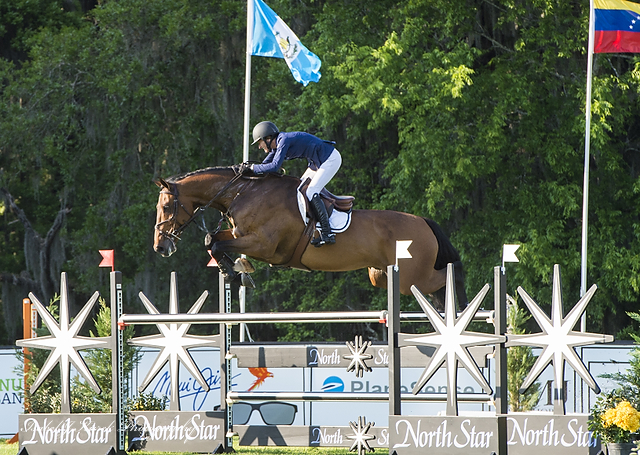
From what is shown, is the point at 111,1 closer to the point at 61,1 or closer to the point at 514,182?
the point at 61,1

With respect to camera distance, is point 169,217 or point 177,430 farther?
point 169,217

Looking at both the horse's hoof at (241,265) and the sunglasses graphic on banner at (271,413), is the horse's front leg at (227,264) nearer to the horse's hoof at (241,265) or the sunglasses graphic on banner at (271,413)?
the horse's hoof at (241,265)

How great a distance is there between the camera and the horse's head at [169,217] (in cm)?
633

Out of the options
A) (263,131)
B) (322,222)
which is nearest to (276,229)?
(322,222)

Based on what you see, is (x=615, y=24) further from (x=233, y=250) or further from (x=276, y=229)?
(x=233, y=250)

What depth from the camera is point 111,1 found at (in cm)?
1606

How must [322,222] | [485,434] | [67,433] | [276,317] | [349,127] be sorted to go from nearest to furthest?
[485,434] → [276,317] → [67,433] → [322,222] → [349,127]

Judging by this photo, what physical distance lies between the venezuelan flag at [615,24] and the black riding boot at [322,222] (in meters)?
6.08

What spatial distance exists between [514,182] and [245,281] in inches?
357

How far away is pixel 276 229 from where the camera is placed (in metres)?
6.49

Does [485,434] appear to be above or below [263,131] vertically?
below

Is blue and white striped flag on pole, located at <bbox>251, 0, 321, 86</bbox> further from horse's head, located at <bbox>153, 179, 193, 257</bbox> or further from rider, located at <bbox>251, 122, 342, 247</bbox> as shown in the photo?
horse's head, located at <bbox>153, 179, 193, 257</bbox>

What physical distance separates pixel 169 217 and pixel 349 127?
921cm

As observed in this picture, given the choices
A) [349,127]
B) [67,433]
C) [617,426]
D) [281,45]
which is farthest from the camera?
[349,127]
